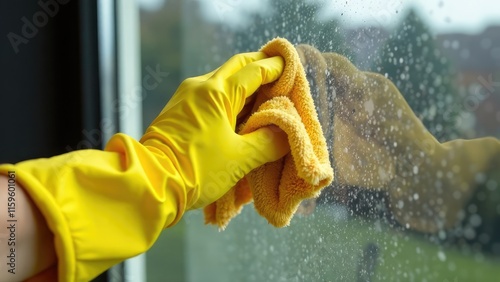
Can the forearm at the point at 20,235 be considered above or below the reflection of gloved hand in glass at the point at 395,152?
below

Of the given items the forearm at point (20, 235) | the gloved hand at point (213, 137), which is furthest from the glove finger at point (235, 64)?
the forearm at point (20, 235)

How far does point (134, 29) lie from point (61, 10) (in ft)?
0.42

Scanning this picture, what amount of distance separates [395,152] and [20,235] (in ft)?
0.96

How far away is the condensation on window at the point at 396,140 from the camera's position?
35 centimetres

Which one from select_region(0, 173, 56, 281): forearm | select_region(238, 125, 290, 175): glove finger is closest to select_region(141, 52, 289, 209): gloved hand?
select_region(238, 125, 290, 175): glove finger

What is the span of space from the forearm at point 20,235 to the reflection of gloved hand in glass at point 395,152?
0.26m

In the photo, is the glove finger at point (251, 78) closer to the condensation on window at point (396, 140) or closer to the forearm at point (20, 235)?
the condensation on window at point (396, 140)

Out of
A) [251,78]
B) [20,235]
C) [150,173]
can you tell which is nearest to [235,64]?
[251,78]

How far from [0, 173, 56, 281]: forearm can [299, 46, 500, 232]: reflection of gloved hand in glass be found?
26cm

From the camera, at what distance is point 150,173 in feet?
1.61

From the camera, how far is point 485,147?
1.14ft

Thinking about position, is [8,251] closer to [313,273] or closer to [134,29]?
[313,273]

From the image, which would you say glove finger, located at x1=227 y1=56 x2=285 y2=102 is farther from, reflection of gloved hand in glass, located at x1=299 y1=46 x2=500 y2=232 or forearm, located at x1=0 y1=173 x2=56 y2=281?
forearm, located at x1=0 y1=173 x2=56 y2=281

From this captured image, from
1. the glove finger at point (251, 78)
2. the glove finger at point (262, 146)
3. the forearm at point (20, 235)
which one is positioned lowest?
the forearm at point (20, 235)
